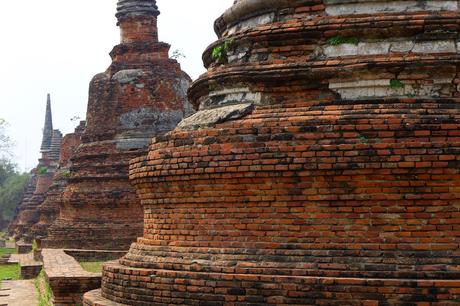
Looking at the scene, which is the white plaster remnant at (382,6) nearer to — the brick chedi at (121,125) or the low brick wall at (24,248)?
the brick chedi at (121,125)

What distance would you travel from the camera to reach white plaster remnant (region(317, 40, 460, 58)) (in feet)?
24.4

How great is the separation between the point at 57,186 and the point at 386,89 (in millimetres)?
21374

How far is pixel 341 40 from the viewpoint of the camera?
7605 millimetres

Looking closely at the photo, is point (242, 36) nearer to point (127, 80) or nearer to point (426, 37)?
point (426, 37)

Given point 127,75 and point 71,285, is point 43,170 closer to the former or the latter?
point 127,75

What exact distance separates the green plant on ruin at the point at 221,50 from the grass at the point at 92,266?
5759 mm

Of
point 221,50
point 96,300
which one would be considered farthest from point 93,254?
point 221,50

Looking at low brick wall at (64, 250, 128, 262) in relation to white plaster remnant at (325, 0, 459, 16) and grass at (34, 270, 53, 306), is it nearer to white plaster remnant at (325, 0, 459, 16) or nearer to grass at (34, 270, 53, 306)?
grass at (34, 270, 53, 306)

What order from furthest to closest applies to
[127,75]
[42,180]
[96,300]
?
[42,180] < [127,75] < [96,300]

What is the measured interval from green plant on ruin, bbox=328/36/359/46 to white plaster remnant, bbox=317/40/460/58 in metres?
0.03

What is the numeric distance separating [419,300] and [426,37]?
2285 mm

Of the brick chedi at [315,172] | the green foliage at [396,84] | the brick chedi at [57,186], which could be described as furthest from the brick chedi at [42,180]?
the green foliage at [396,84]

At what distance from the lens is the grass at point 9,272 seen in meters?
18.2

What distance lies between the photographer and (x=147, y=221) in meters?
8.25
